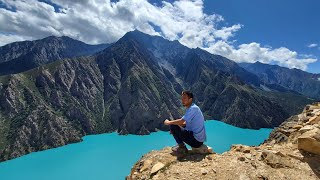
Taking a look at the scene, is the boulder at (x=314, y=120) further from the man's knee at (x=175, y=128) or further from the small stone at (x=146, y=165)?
the small stone at (x=146, y=165)

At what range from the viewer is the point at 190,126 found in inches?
727

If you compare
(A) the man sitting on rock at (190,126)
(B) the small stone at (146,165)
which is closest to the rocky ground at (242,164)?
(B) the small stone at (146,165)

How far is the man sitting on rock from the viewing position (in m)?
18.2

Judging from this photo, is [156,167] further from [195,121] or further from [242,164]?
[242,164]

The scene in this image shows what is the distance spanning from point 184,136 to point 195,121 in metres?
1.12

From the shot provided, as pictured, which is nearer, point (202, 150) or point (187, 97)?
point (187, 97)

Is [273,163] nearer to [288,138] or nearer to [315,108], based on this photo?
[288,138]

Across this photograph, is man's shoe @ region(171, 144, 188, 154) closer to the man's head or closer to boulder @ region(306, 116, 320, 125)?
the man's head

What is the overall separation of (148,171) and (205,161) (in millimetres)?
3317

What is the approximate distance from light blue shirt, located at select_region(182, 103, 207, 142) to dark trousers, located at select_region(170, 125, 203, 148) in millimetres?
226

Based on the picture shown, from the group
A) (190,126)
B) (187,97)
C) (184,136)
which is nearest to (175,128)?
(184,136)

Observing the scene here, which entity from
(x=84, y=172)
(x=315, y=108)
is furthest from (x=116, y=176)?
(x=315, y=108)

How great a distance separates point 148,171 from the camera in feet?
57.9

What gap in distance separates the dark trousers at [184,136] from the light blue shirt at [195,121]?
0.23 metres
